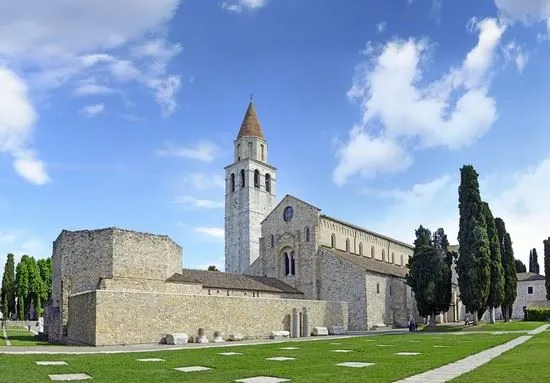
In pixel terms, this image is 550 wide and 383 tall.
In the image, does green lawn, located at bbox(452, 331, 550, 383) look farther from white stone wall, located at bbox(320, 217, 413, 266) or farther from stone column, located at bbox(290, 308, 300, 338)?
white stone wall, located at bbox(320, 217, 413, 266)

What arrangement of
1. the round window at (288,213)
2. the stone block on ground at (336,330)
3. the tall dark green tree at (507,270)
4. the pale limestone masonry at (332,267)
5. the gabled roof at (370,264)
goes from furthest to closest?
the round window at (288,213), the tall dark green tree at (507,270), the gabled roof at (370,264), the pale limestone masonry at (332,267), the stone block on ground at (336,330)

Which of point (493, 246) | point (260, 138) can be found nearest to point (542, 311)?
point (493, 246)

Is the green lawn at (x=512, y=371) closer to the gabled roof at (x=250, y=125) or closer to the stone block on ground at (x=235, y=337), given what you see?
the stone block on ground at (x=235, y=337)

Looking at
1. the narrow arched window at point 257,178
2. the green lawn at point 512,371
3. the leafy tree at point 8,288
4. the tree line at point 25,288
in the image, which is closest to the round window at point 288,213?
the narrow arched window at point 257,178

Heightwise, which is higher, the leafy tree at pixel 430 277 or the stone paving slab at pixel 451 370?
the leafy tree at pixel 430 277

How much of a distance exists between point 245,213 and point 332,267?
23.8 metres

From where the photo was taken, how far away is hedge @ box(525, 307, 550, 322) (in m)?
55.0

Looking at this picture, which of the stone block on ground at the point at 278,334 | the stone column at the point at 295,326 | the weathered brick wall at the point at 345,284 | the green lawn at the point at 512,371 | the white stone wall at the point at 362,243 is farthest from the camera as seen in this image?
the white stone wall at the point at 362,243

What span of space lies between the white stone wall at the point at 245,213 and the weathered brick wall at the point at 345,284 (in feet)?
70.0

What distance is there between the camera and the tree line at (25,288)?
75875mm

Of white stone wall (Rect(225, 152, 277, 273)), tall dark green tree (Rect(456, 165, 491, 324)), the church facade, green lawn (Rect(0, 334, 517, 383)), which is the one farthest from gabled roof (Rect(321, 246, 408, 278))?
green lawn (Rect(0, 334, 517, 383))

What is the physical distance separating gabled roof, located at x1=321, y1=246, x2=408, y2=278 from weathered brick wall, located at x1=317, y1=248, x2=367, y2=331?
0.60m

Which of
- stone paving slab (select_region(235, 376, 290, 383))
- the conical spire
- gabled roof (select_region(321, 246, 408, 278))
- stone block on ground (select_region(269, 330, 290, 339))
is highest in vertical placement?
the conical spire

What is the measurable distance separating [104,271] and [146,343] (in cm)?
640
